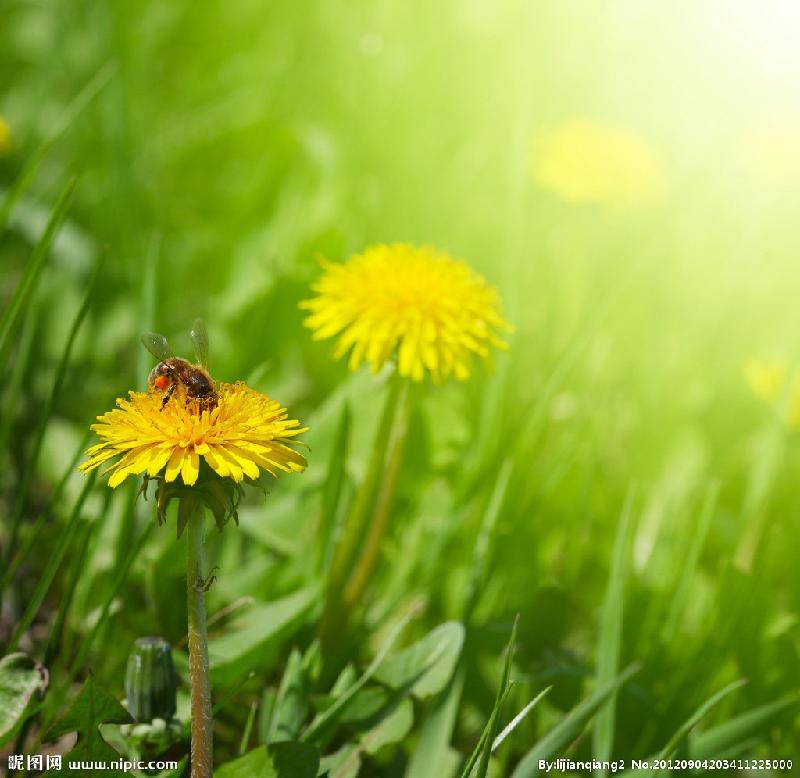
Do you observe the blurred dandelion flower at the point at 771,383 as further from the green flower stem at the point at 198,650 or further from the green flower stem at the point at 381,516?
the green flower stem at the point at 198,650

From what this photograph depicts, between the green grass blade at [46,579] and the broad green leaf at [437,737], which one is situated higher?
the green grass blade at [46,579]

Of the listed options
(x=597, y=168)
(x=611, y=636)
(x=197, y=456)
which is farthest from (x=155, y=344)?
(x=597, y=168)

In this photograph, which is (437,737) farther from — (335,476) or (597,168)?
(597,168)

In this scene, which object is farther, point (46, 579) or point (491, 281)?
point (491, 281)

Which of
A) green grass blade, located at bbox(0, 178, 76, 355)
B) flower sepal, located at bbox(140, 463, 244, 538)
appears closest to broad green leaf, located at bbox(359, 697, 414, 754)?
flower sepal, located at bbox(140, 463, 244, 538)

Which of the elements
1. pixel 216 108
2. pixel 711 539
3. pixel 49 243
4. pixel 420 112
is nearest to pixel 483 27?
pixel 420 112

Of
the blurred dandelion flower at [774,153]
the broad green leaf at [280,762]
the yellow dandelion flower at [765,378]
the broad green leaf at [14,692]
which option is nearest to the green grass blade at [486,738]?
the broad green leaf at [280,762]

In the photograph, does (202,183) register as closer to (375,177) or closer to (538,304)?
(375,177)
